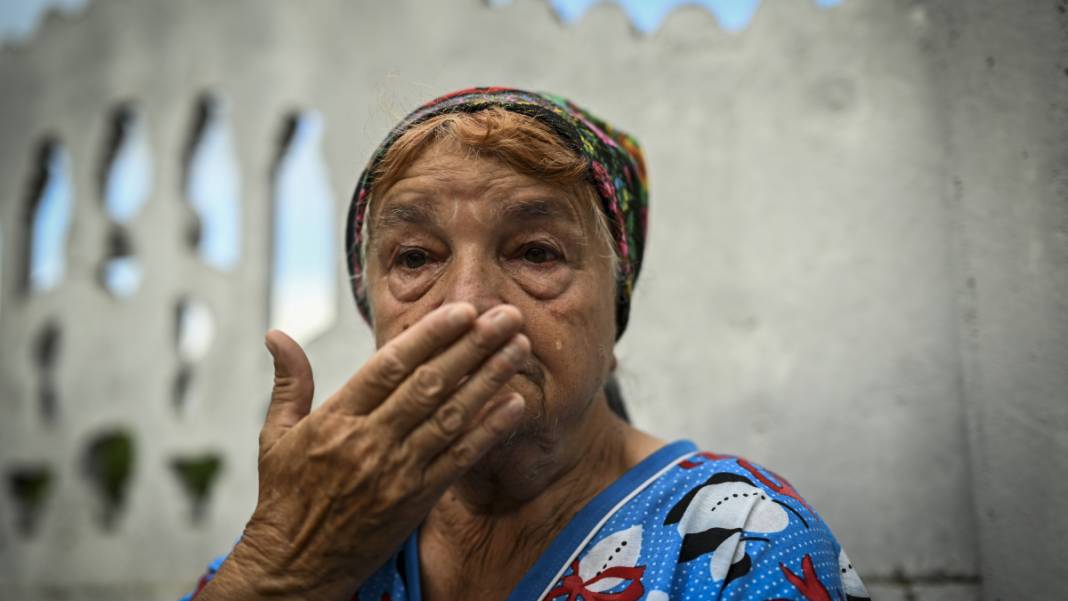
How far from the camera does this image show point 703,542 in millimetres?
1559

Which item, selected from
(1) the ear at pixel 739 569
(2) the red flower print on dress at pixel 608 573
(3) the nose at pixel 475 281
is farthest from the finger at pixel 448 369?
(1) the ear at pixel 739 569

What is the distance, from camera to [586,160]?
1788 mm

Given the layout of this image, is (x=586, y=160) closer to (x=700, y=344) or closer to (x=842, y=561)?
(x=842, y=561)

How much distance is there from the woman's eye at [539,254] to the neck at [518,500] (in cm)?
39

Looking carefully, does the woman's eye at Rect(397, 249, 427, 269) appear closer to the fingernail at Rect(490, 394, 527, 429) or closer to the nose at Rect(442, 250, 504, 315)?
the nose at Rect(442, 250, 504, 315)

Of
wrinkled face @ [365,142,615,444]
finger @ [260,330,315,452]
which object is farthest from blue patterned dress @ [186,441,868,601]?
finger @ [260,330,315,452]

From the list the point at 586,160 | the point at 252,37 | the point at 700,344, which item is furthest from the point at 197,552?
the point at 586,160

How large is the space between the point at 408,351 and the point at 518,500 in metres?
0.66

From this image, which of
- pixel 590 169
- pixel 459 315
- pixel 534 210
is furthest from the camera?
pixel 590 169

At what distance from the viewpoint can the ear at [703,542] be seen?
1542 mm

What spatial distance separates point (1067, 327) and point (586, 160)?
3.96 ft

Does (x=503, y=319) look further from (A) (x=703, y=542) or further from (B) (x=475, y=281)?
(A) (x=703, y=542)

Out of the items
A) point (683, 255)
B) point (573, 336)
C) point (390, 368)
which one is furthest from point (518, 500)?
point (683, 255)

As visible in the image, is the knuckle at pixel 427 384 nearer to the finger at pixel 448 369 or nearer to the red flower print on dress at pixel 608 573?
the finger at pixel 448 369
